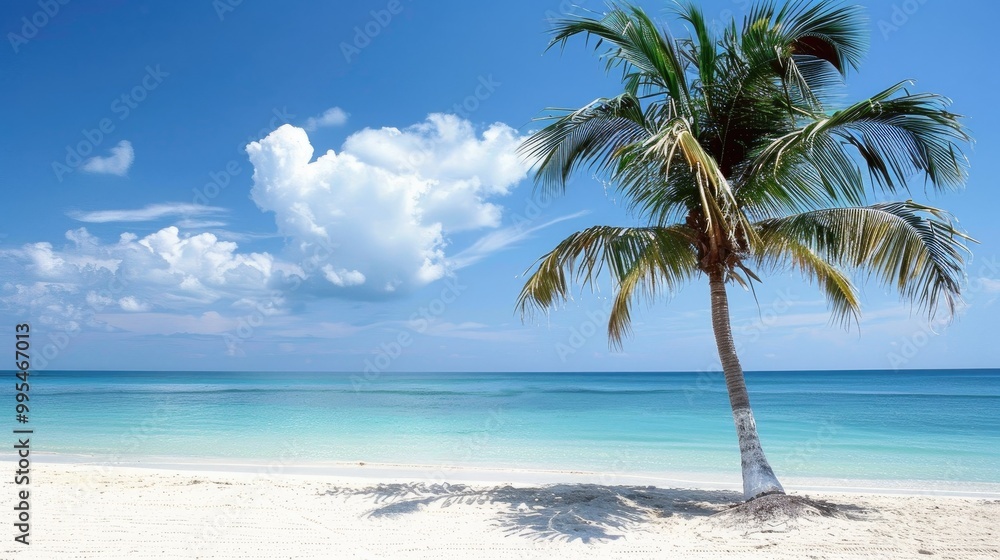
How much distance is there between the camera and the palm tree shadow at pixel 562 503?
593 cm

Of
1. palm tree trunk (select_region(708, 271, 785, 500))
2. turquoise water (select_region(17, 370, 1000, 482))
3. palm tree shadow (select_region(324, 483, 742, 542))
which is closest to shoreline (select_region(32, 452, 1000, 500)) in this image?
turquoise water (select_region(17, 370, 1000, 482))

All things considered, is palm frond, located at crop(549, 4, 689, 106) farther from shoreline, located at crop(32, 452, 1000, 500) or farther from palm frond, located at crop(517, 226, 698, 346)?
shoreline, located at crop(32, 452, 1000, 500)

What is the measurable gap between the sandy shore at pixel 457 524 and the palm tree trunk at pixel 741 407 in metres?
0.55

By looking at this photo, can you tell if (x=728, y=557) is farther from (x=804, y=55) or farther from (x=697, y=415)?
(x=697, y=415)

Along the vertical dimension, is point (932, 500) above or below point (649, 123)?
below

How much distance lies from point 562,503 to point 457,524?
155 cm

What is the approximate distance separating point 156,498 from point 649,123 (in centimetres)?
749

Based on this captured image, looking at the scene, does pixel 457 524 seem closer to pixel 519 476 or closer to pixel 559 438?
pixel 519 476

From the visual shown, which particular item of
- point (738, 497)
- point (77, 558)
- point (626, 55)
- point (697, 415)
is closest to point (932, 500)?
point (738, 497)

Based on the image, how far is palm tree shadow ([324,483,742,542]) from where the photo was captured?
5.93m

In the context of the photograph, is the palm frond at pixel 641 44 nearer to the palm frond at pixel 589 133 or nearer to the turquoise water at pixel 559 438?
the palm frond at pixel 589 133

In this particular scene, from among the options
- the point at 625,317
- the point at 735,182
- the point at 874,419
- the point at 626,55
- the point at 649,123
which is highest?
the point at 626,55

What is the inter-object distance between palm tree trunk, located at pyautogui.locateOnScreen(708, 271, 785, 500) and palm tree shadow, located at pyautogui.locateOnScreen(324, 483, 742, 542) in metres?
0.51

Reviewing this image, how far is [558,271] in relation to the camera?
286 inches
